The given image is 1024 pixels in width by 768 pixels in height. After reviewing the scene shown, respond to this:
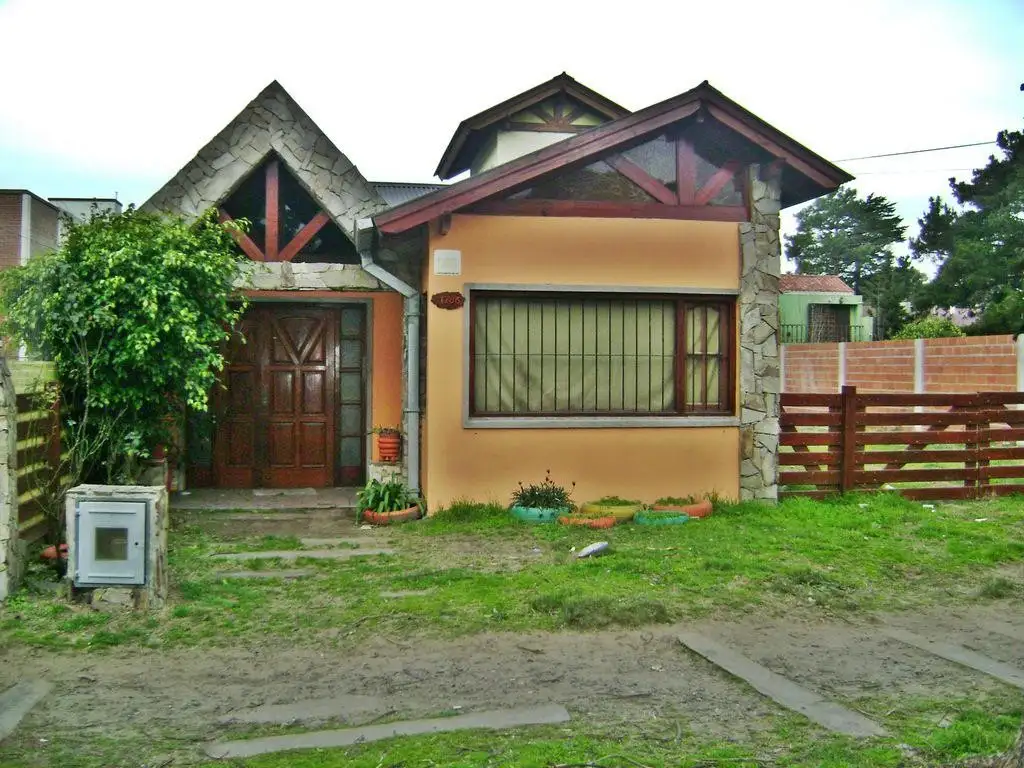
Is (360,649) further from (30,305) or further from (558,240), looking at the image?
(558,240)

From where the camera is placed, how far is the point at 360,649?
5750 millimetres

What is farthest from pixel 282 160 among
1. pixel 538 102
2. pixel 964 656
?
pixel 964 656

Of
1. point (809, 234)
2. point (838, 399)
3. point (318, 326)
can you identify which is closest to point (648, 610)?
point (838, 399)

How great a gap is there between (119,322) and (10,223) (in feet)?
A: 74.7

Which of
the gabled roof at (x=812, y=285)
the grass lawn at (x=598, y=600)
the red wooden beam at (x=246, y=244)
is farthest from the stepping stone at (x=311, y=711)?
the gabled roof at (x=812, y=285)

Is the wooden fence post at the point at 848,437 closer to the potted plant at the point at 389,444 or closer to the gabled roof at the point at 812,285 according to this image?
the potted plant at the point at 389,444

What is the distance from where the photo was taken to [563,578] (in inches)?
289

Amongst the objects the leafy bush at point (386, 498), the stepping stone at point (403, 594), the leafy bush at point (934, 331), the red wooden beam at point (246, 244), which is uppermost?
the leafy bush at point (934, 331)

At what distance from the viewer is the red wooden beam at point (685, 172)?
1046 centimetres

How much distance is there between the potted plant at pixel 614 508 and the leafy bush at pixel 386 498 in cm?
A: 191

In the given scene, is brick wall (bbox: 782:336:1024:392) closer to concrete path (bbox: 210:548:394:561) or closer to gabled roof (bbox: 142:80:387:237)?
gabled roof (bbox: 142:80:387:237)

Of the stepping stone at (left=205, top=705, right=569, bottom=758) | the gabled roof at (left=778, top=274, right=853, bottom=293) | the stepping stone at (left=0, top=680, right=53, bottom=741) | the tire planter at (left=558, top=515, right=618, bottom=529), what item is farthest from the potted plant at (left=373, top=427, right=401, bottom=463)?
the gabled roof at (left=778, top=274, right=853, bottom=293)

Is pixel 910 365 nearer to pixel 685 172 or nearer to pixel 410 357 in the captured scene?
pixel 685 172

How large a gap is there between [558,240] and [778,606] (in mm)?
4825
